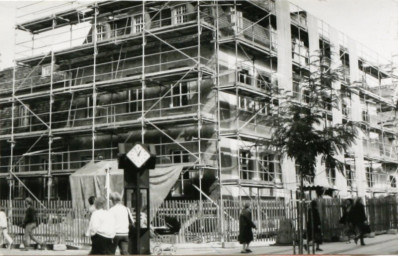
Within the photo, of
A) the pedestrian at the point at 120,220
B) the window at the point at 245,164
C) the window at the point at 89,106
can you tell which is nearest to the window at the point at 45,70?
the window at the point at 89,106

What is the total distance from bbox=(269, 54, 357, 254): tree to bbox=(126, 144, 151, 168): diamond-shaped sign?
4572 millimetres

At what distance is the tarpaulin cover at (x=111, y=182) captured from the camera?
2331 cm

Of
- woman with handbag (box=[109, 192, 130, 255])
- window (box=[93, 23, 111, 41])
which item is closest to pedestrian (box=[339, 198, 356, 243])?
woman with handbag (box=[109, 192, 130, 255])

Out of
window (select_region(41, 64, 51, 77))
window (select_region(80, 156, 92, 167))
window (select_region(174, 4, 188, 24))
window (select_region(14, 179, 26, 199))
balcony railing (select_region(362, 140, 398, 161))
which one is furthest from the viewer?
balcony railing (select_region(362, 140, 398, 161))

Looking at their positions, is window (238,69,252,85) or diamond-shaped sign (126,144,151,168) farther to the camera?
window (238,69,252,85)

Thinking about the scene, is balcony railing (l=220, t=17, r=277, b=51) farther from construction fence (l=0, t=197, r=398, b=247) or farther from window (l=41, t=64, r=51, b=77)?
window (l=41, t=64, r=51, b=77)

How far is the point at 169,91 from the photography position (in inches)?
1067

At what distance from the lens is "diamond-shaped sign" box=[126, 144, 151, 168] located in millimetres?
11070

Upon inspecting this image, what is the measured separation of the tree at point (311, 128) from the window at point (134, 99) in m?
15.2

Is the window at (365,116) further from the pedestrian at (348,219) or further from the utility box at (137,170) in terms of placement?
the utility box at (137,170)

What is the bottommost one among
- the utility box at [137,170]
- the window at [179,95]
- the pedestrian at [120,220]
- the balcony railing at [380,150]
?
the pedestrian at [120,220]

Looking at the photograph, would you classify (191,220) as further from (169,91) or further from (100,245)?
(100,245)

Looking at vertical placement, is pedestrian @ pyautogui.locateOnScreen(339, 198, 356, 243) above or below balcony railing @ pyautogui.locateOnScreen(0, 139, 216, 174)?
below

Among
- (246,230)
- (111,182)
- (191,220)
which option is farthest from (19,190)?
(246,230)
